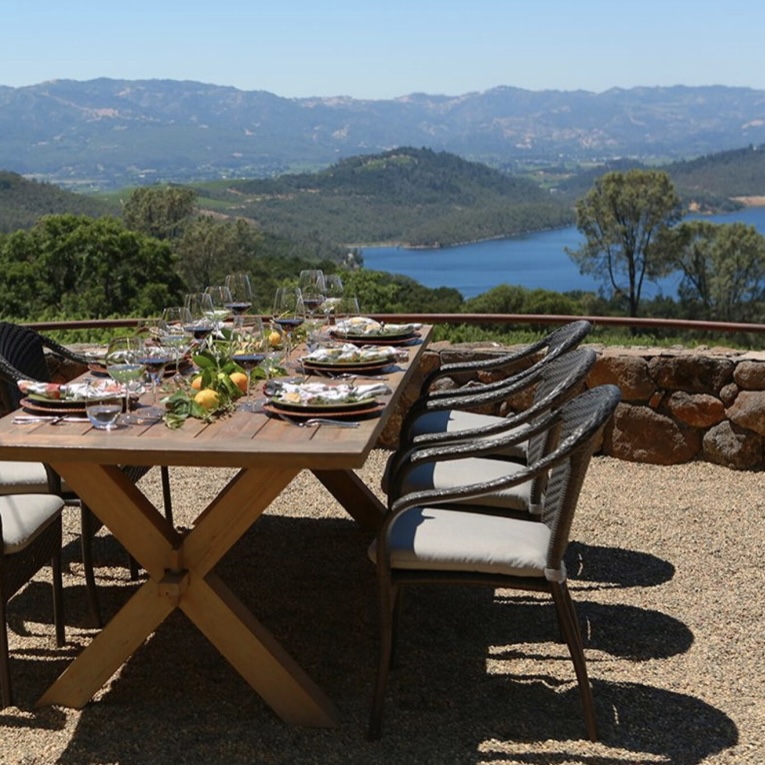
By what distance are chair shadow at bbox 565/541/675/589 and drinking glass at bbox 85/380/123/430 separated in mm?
1868

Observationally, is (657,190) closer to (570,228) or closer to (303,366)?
(570,228)

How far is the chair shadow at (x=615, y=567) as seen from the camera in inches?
146

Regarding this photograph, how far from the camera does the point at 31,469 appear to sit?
10.9 ft

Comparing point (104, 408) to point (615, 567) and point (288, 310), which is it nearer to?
point (288, 310)

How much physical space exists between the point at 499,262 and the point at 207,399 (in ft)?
292

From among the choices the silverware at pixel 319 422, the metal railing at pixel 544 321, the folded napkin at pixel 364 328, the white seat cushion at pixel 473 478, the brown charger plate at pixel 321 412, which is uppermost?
the brown charger plate at pixel 321 412

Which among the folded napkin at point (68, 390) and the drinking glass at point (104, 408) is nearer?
the drinking glass at point (104, 408)

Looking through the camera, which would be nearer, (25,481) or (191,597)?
(191,597)

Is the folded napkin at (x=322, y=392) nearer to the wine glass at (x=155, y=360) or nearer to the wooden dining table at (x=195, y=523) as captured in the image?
the wooden dining table at (x=195, y=523)

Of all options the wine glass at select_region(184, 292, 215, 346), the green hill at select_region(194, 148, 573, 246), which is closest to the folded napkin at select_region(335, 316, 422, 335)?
the wine glass at select_region(184, 292, 215, 346)

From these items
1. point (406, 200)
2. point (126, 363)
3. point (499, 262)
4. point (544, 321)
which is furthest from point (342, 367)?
point (406, 200)

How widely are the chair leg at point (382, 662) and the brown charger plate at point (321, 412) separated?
16.1 inches

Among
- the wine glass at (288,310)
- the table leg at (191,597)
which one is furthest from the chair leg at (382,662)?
the wine glass at (288,310)

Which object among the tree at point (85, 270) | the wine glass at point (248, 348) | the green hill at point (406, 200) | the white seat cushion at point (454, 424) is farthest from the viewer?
the green hill at point (406, 200)
